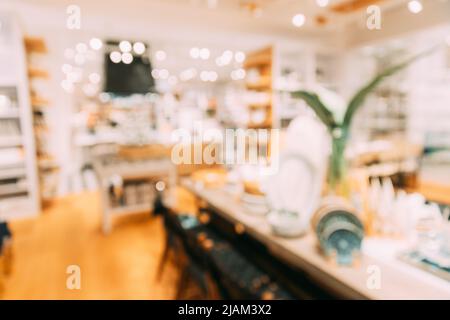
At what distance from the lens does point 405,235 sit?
4.60 feet

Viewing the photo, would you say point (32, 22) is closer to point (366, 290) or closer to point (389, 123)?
point (366, 290)

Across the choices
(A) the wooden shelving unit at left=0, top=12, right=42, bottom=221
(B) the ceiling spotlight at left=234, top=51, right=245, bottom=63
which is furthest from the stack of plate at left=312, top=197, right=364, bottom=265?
(B) the ceiling spotlight at left=234, top=51, right=245, bottom=63

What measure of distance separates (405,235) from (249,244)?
1099mm

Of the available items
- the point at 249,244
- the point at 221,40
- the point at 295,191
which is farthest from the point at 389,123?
the point at 295,191

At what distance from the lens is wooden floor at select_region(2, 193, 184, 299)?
7.68ft

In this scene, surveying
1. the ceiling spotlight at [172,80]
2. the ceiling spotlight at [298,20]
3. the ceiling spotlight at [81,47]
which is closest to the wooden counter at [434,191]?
the ceiling spotlight at [298,20]

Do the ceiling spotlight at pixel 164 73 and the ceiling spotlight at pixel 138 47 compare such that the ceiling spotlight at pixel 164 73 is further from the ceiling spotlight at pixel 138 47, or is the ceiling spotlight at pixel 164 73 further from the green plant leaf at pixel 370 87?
the green plant leaf at pixel 370 87

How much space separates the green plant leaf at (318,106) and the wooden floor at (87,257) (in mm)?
1628

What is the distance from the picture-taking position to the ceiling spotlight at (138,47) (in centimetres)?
548

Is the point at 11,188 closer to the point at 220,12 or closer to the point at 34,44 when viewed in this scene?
the point at 34,44

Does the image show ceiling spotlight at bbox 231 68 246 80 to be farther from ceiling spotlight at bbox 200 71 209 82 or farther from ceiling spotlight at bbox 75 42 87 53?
ceiling spotlight at bbox 75 42 87 53

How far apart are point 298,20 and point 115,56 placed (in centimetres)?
325

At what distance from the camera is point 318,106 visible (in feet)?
4.88

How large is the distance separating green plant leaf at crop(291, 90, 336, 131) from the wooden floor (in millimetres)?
1628
